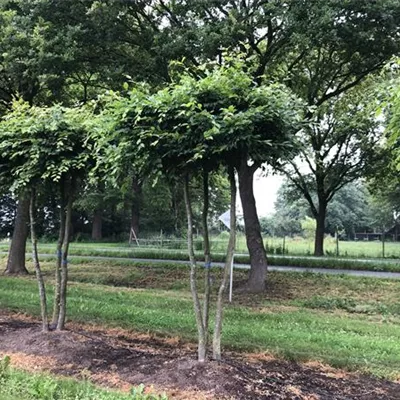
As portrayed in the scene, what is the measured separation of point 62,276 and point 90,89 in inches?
459

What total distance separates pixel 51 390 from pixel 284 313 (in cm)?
635

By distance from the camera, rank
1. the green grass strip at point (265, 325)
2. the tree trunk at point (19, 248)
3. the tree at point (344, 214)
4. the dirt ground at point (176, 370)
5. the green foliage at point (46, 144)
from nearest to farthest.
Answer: the dirt ground at point (176, 370) < the green foliage at point (46, 144) < the green grass strip at point (265, 325) < the tree trunk at point (19, 248) < the tree at point (344, 214)

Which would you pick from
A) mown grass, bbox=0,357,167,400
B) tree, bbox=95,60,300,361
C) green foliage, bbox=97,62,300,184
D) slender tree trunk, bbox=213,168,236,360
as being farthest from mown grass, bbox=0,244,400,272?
mown grass, bbox=0,357,167,400

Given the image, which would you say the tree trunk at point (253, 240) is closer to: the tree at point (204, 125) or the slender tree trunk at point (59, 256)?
the slender tree trunk at point (59, 256)

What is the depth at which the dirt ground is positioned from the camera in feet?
14.7

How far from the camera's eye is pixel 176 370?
4812mm

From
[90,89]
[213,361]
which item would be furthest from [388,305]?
[90,89]

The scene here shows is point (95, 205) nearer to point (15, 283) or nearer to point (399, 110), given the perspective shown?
point (15, 283)

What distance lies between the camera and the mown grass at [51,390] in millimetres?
4043

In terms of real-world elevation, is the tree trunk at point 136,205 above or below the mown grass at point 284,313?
above

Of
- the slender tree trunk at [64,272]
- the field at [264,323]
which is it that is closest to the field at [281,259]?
the field at [264,323]

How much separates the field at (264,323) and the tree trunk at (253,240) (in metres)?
0.50

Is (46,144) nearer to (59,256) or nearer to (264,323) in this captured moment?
(59,256)

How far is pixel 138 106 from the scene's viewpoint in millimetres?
4777
